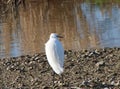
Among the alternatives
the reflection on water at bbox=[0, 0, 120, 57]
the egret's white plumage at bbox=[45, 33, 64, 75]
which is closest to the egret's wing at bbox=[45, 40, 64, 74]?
the egret's white plumage at bbox=[45, 33, 64, 75]

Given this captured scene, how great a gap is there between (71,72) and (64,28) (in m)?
7.45

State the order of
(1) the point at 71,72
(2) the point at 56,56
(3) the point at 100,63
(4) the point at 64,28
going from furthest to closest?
1. (4) the point at 64,28
2. (3) the point at 100,63
3. (1) the point at 71,72
4. (2) the point at 56,56

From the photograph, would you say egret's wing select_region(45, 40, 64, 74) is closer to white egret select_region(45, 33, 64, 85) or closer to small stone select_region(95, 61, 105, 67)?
white egret select_region(45, 33, 64, 85)

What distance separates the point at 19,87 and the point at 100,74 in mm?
1459

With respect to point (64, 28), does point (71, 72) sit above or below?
below

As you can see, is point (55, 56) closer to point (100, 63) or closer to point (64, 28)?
point (100, 63)

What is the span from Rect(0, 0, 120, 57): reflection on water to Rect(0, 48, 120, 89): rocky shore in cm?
202

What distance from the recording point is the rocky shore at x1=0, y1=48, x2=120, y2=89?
24.7 feet

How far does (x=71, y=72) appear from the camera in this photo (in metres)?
8.52

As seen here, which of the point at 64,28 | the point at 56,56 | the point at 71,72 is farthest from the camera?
the point at 64,28

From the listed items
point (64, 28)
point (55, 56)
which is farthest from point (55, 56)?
point (64, 28)

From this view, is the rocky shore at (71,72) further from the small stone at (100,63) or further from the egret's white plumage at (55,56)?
the egret's white plumage at (55,56)

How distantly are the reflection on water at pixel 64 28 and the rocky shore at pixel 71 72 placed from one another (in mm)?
2018

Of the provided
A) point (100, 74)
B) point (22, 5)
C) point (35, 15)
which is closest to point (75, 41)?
point (100, 74)
